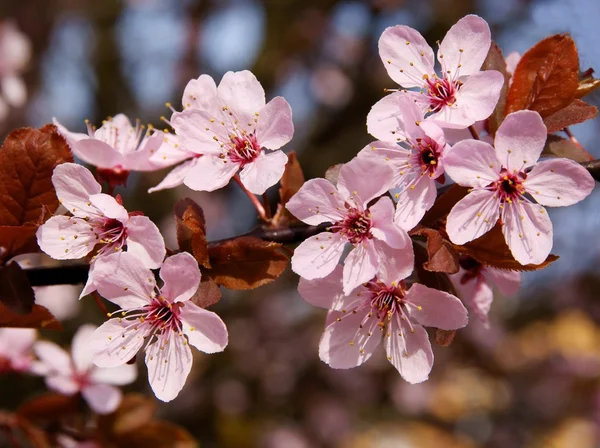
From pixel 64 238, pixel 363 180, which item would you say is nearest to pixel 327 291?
pixel 363 180

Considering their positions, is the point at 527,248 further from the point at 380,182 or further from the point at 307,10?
the point at 307,10

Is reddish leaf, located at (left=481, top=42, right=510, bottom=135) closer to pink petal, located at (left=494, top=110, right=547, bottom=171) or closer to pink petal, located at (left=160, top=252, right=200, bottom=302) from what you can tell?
Answer: pink petal, located at (left=494, top=110, right=547, bottom=171)

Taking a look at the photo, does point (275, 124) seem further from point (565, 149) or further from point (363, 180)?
point (565, 149)

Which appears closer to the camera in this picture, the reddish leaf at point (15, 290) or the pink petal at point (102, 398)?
the reddish leaf at point (15, 290)

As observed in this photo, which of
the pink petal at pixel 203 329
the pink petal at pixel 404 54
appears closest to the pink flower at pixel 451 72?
the pink petal at pixel 404 54

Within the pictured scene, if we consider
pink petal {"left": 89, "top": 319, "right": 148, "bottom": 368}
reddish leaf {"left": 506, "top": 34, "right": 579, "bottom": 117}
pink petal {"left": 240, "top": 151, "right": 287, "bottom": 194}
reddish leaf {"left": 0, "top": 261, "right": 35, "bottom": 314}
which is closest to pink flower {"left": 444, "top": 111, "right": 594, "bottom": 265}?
reddish leaf {"left": 506, "top": 34, "right": 579, "bottom": 117}

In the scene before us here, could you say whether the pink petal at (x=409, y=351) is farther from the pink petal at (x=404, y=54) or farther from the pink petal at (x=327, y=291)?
the pink petal at (x=404, y=54)
